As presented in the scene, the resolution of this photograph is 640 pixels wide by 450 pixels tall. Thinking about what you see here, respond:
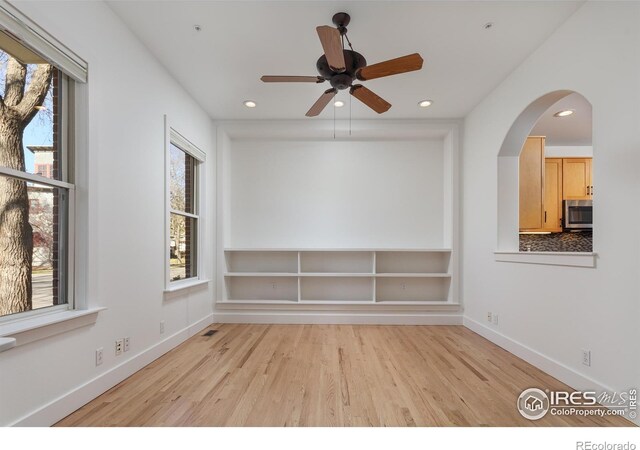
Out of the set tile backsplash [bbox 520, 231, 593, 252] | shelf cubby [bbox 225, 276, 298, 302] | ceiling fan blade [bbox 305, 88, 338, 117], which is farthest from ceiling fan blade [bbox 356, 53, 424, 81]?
tile backsplash [bbox 520, 231, 593, 252]

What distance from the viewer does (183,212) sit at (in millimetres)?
3730

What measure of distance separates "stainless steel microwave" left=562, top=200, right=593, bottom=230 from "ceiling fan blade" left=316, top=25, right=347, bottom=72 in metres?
4.31

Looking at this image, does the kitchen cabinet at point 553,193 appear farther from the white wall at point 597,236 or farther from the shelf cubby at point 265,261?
the shelf cubby at point 265,261

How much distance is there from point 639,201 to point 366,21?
216 centimetres

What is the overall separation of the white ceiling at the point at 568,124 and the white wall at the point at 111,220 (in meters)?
4.49

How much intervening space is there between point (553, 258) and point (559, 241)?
2813 millimetres

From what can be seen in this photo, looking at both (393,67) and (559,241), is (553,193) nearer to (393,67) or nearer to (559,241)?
(559,241)

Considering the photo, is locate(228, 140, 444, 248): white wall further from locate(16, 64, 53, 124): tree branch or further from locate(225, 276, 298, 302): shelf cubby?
locate(16, 64, 53, 124): tree branch

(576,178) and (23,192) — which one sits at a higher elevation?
(576,178)

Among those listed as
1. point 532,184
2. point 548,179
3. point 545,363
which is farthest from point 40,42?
point 548,179

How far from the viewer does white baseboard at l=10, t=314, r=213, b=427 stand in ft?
5.86

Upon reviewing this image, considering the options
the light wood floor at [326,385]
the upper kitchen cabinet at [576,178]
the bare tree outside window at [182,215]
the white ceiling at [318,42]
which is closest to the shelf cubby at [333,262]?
the light wood floor at [326,385]

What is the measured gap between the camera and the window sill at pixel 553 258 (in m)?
2.28

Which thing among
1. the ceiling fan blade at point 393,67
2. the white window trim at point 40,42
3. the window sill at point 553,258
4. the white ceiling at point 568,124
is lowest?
the window sill at point 553,258
